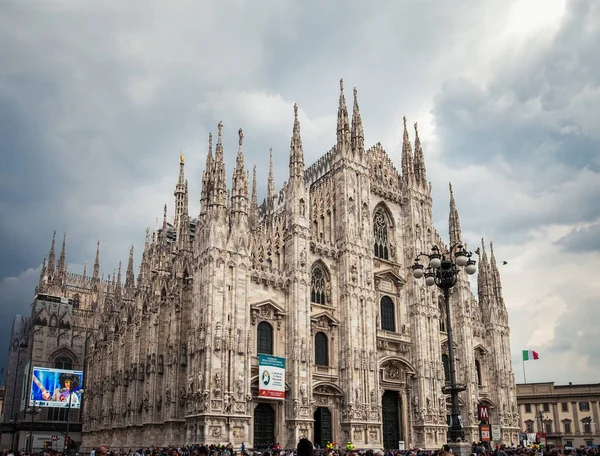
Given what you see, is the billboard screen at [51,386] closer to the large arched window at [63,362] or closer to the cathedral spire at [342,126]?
the large arched window at [63,362]

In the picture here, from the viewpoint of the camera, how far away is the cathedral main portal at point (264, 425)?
34722 mm

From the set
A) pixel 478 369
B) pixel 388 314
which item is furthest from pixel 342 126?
pixel 478 369

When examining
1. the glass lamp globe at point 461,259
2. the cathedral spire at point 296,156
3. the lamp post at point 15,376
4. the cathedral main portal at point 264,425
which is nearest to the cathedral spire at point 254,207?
the cathedral spire at point 296,156

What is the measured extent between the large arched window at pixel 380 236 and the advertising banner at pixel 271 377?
13951 mm

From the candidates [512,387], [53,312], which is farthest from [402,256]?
[53,312]

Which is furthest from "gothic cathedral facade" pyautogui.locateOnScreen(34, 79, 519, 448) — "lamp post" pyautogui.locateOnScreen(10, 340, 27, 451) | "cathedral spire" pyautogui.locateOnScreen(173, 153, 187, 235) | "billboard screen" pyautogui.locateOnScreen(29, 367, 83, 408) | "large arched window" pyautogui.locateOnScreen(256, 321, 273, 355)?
"lamp post" pyautogui.locateOnScreen(10, 340, 27, 451)

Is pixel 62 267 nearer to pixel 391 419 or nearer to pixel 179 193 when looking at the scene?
pixel 179 193

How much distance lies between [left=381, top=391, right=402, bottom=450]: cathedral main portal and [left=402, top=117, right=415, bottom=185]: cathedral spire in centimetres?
1765

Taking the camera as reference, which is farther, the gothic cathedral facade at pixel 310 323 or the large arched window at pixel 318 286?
the large arched window at pixel 318 286

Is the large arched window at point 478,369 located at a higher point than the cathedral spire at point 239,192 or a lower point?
lower

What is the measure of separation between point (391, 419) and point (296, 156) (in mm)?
20370

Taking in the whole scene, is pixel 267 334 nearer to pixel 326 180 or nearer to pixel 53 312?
pixel 326 180

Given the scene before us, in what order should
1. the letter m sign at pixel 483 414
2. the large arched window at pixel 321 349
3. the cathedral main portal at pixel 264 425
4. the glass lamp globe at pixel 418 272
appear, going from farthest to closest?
the letter m sign at pixel 483 414 → the large arched window at pixel 321 349 → the cathedral main portal at pixel 264 425 → the glass lamp globe at pixel 418 272

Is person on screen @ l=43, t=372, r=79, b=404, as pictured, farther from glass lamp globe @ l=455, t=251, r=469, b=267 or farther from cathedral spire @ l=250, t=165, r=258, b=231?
glass lamp globe @ l=455, t=251, r=469, b=267
